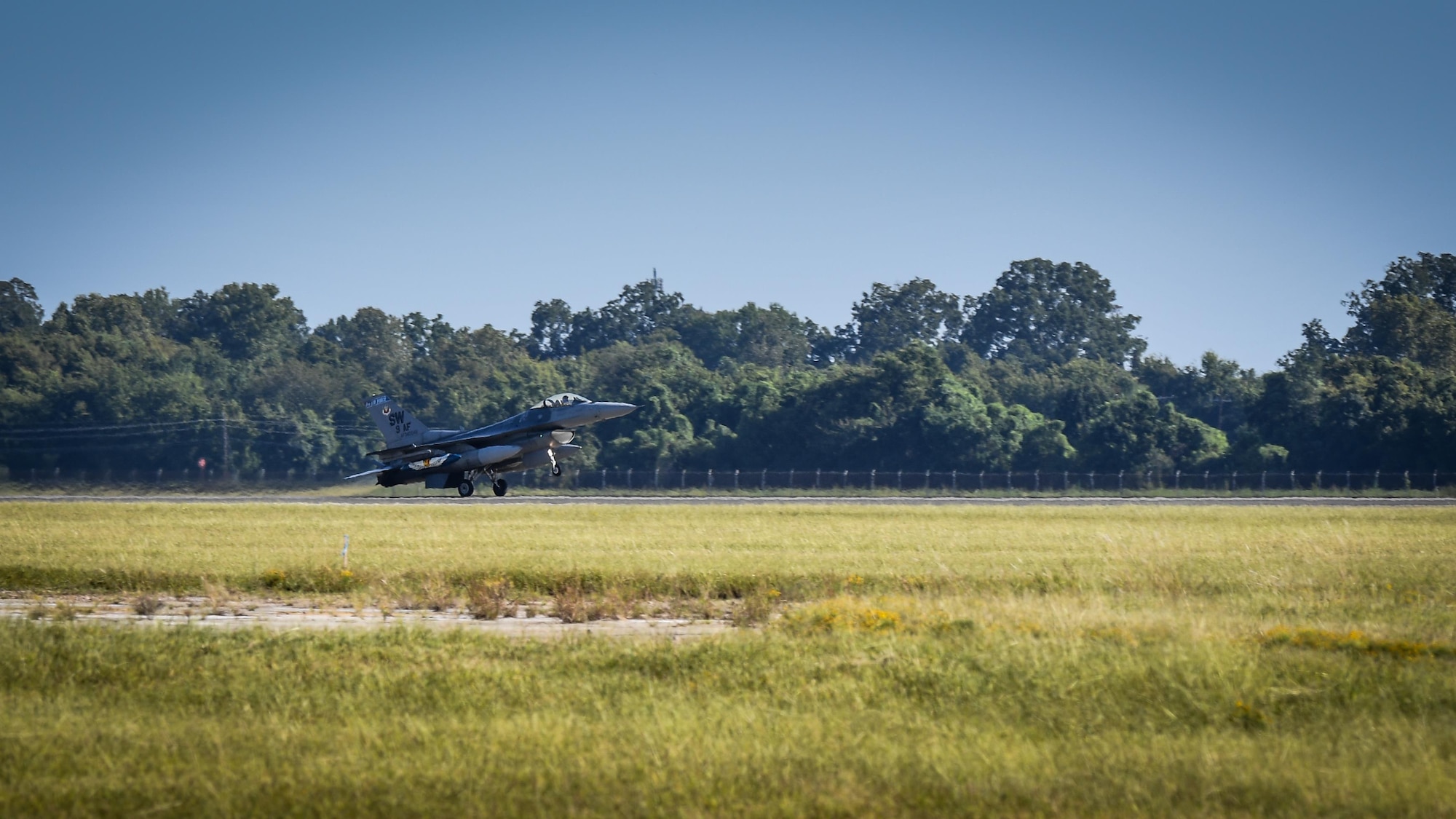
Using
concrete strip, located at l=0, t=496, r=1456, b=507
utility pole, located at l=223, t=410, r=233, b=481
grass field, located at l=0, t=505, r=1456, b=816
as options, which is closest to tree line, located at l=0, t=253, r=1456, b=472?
utility pole, located at l=223, t=410, r=233, b=481

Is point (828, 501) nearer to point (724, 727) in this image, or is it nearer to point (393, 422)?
point (393, 422)

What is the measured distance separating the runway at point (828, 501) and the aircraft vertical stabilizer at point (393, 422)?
284 cm

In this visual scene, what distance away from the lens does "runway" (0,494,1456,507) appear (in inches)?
2055

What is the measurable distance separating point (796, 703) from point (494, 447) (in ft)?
135

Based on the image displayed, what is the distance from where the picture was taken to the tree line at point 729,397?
78188 millimetres

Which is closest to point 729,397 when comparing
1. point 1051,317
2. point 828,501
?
point 828,501

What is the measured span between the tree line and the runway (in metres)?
16.3

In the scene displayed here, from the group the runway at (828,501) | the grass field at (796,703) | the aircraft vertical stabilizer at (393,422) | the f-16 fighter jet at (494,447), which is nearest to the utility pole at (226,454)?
the runway at (828,501)

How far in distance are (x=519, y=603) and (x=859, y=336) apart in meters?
138

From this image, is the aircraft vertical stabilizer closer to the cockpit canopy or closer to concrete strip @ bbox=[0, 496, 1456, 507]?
concrete strip @ bbox=[0, 496, 1456, 507]

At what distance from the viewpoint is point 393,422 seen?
54750 millimetres

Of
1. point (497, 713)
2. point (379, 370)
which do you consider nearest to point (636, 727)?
point (497, 713)

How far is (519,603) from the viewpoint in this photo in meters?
18.5

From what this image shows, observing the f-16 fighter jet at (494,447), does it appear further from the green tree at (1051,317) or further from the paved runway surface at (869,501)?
the green tree at (1051,317)
